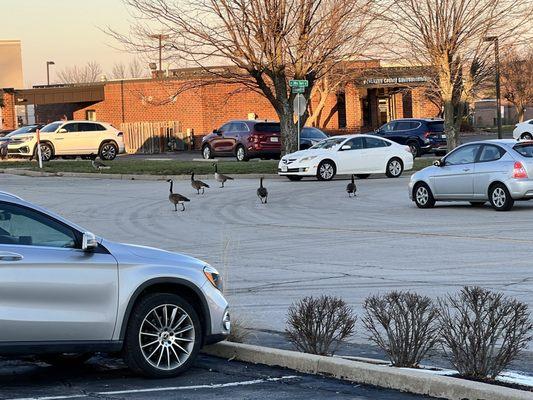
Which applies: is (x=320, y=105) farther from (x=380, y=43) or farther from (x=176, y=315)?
(x=176, y=315)

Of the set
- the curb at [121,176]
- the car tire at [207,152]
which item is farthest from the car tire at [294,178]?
the car tire at [207,152]

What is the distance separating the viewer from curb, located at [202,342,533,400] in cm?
717

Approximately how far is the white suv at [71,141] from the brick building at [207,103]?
14.4 meters

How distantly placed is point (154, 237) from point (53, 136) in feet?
85.7

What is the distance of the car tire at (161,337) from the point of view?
813cm

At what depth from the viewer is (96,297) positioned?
798 centimetres

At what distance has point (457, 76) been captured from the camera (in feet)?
130

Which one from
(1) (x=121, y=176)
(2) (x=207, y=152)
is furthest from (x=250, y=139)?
(1) (x=121, y=176)

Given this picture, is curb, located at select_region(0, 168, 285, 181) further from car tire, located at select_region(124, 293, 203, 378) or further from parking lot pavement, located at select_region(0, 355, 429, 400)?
car tire, located at select_region(124, 293, 203, 378)

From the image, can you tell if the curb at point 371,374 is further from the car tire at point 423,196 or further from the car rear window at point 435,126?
the car rear window at point 435,126

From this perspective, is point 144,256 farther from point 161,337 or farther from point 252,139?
point 252,139

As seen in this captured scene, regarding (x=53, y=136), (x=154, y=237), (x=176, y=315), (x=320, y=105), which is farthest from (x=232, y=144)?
(x=176, y=315)

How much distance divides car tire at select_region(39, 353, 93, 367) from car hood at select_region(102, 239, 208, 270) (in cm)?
127

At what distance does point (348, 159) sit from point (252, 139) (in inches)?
420
